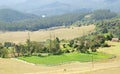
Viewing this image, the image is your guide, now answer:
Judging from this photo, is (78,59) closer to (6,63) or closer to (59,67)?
(59,67)

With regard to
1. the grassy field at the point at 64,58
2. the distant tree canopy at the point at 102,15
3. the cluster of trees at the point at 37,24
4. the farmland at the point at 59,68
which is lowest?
the farmland at the point at 59,68

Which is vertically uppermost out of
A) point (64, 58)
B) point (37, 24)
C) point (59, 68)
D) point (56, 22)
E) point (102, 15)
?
point (102, 15)

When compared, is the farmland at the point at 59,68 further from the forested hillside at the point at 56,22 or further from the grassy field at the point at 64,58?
the forested hillside at the point at 56,22

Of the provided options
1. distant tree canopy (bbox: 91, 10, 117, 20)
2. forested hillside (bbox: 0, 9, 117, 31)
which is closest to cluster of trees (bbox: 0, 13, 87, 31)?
forested hillside (bbox: 0, 9, 117, 31)

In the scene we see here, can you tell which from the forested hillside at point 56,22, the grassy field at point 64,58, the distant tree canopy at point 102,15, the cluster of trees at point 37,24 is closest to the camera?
the grassy field at point 64,58

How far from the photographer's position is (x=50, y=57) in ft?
193

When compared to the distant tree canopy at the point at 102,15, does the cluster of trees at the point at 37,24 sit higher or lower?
lower

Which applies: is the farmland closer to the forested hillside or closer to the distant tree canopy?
the forested hillside

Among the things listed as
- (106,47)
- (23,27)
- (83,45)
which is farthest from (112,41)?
(23,27)

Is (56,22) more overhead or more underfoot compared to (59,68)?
more overhead

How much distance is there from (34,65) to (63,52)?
12.5 metres

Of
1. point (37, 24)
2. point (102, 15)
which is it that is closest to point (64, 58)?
point (37, 24)

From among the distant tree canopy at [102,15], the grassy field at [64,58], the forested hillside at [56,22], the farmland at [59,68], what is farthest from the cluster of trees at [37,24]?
the farmland at [59,68]

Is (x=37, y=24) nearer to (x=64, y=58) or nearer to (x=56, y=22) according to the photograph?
(x=56, y=22)
